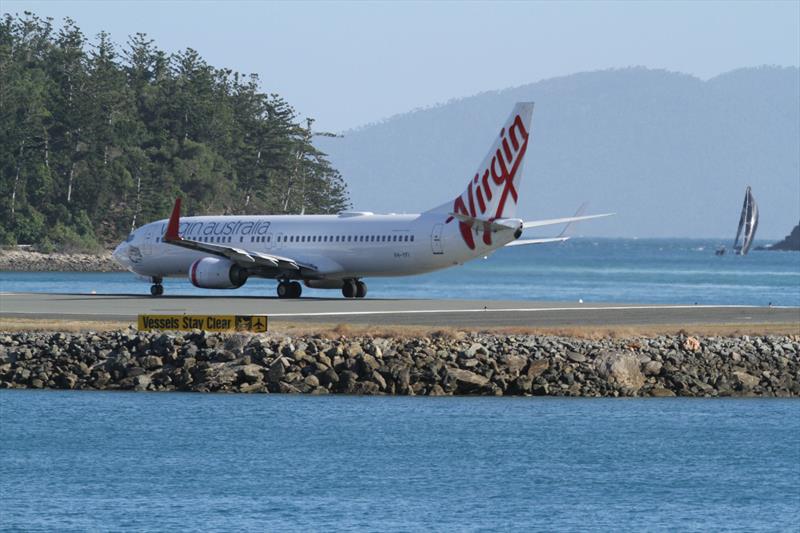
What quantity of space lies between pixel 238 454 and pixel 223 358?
9.40m

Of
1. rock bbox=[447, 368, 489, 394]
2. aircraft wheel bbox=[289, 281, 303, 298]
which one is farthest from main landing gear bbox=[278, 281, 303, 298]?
rock bbox=[447, 368, 489, 394]

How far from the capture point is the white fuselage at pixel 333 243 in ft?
235

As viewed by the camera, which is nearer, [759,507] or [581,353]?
[759,507]

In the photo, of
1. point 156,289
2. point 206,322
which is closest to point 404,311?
point 206,322

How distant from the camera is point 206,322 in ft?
173

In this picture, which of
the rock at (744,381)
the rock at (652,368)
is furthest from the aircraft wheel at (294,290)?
the rock at (744,381)

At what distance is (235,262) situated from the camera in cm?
7550

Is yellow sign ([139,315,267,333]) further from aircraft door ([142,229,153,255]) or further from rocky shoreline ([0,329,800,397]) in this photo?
aircraft door ([142,229,153,255])

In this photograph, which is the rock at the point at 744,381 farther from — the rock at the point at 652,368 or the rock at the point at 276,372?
the rock at the point at 276,372

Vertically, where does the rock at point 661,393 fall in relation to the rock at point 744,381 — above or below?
below

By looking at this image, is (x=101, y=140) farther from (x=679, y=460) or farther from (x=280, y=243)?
(x=679, y=460)

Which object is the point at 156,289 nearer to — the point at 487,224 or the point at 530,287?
the point at 487,224

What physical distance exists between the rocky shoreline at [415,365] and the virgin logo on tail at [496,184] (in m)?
20.1

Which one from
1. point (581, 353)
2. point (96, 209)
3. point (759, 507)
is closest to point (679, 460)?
point (759, 507)
